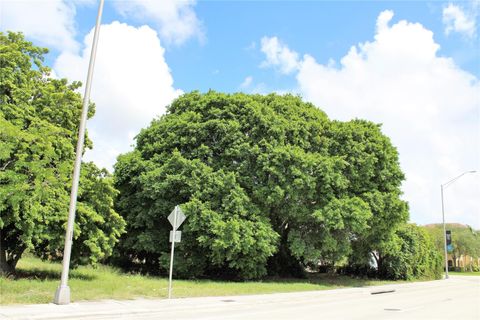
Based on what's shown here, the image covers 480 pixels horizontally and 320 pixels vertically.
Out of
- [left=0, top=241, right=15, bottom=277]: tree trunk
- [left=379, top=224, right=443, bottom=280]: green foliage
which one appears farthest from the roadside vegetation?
[left=379, top=224, right=443, bottom=280]: green foliage

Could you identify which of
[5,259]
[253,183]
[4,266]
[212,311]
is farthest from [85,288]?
[253,183]

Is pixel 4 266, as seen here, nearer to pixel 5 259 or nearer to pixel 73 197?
pixel 5 259

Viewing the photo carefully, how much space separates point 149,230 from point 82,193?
8.35 m

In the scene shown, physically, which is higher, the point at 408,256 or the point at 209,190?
the point at 209,190

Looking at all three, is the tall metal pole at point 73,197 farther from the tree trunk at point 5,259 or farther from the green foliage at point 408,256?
the green foliage at point 408,256

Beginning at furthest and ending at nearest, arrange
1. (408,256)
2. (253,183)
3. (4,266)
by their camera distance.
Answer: (408,256), (253,183), (4,266)

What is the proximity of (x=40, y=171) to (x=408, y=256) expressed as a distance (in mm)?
31051

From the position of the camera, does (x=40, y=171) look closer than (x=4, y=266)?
Yes

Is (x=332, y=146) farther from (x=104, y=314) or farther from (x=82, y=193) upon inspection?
(x=104, y=314)

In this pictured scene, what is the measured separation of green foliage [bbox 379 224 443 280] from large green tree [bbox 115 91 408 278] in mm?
9316

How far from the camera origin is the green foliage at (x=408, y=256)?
1411 inches

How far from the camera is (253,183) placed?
24.5 m

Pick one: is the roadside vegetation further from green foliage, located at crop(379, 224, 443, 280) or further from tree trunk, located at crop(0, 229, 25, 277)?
green foliage, located at crop(379, 224, 443, 280)

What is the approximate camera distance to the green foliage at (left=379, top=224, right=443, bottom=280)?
118ft
